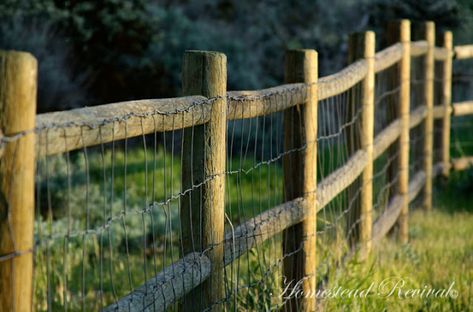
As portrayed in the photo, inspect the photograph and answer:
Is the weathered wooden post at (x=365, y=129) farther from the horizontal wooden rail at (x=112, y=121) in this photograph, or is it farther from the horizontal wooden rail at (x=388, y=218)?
the horizontal wooden rail at (x=112, y=121)

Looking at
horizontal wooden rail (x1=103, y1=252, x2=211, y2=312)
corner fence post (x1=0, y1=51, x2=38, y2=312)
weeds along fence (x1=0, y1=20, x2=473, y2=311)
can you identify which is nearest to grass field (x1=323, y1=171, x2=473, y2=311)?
weeds along fence (x1=0, y1=20, x2=473, y2=311)

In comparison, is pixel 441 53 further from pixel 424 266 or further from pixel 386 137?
pixel 424 266

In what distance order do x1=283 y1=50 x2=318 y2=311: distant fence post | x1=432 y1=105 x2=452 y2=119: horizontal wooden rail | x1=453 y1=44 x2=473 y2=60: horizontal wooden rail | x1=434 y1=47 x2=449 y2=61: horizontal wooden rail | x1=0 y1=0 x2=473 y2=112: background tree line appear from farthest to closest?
x1=0 y1=0 x2=473 y2=112: background tree line
x1=453 y1=44 x2=473 y2=60: horizontal wooden rail
x1=432 y1=105 x2=452 y2=119: horizontal wooden rail
x1=434 y1=47 x2=449 y2=61: horizontal wooden rail
x1=283 y1=50 x2=318 y2=311: distant fence post

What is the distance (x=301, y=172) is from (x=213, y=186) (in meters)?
1.22

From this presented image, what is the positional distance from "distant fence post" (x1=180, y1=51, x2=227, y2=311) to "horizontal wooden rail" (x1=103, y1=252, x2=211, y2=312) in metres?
0.08

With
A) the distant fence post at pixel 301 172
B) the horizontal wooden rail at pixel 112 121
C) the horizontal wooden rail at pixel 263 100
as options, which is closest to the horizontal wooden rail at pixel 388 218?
the distant fence post at pixel 301 172

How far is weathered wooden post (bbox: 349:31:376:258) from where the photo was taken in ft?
20.5

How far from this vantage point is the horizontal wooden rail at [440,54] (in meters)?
9.12

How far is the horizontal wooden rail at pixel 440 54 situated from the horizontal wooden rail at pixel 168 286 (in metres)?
6.10

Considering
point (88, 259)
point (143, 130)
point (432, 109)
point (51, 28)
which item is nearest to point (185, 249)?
point (143, 130)

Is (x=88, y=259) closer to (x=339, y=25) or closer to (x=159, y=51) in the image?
(x=159, y=51)

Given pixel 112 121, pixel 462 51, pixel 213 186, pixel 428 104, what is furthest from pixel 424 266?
pixel 462 51

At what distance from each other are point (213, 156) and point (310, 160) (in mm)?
1293

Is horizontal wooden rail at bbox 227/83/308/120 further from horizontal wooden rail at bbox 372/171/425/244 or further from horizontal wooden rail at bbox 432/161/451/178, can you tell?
horizontal wooden rail at bbox 432/161/451/178
